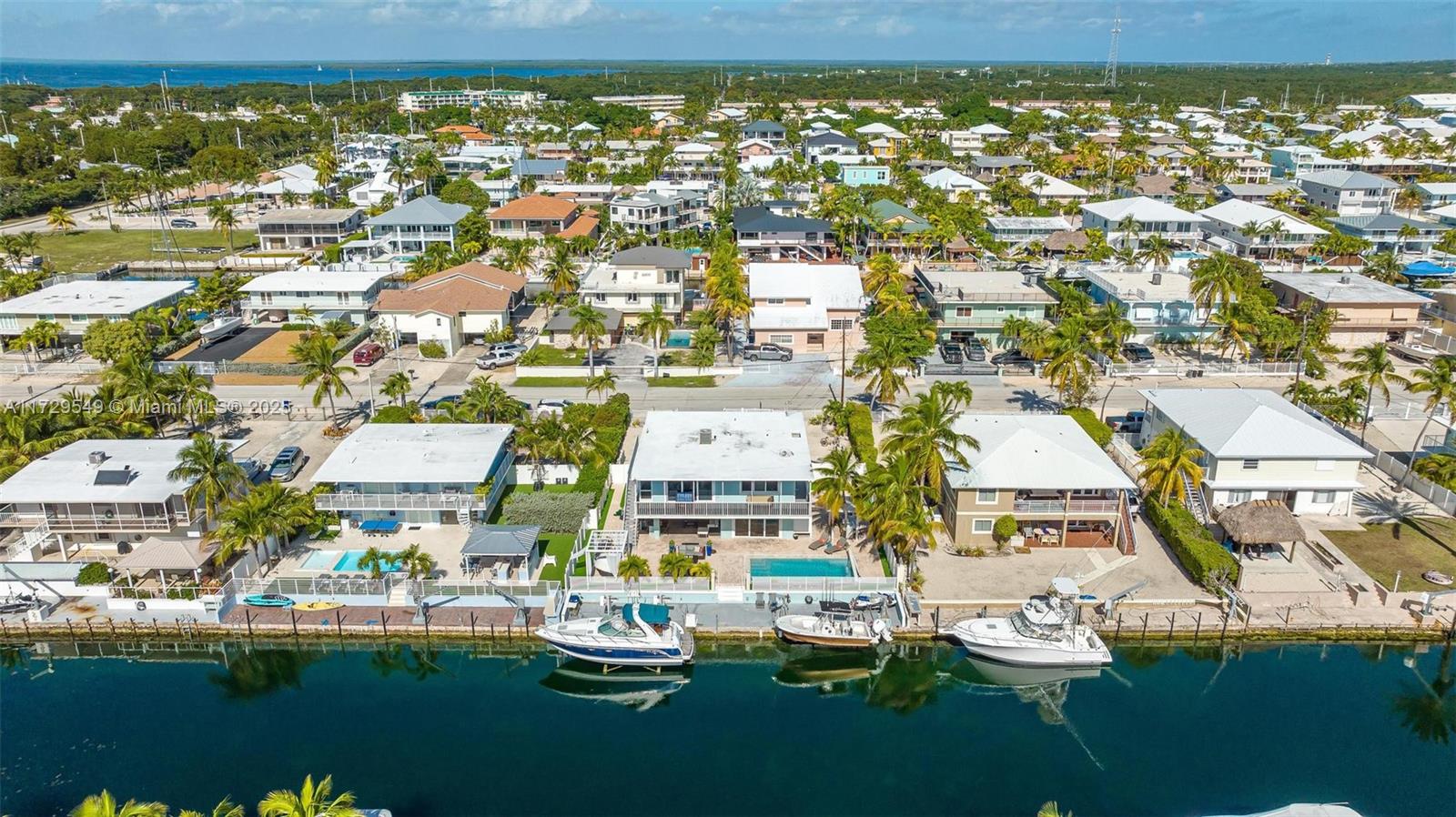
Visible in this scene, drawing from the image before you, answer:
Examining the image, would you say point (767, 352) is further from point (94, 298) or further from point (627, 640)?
point (94, 298)

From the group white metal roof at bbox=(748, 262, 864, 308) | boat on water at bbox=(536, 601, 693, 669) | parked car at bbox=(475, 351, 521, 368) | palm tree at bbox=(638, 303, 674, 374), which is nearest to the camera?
boat on water at bbox=(536, 601, 693, 669)

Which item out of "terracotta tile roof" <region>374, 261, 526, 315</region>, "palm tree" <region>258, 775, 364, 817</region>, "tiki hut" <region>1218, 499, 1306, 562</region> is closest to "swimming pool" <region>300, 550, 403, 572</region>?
"palm tree" <region>258, 775, 364, 817</region>

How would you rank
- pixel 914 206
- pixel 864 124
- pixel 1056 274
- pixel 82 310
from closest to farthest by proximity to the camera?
pixel 82 310 < pixel 1056 274 < pixel 914 206 < pixel 864 124

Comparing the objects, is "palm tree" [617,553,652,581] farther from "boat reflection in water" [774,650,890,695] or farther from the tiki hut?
the tiki hut

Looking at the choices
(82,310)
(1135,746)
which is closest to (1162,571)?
(1135,746)

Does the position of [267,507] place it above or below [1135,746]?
above

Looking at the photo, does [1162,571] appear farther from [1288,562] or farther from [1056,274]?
[1056,274]
